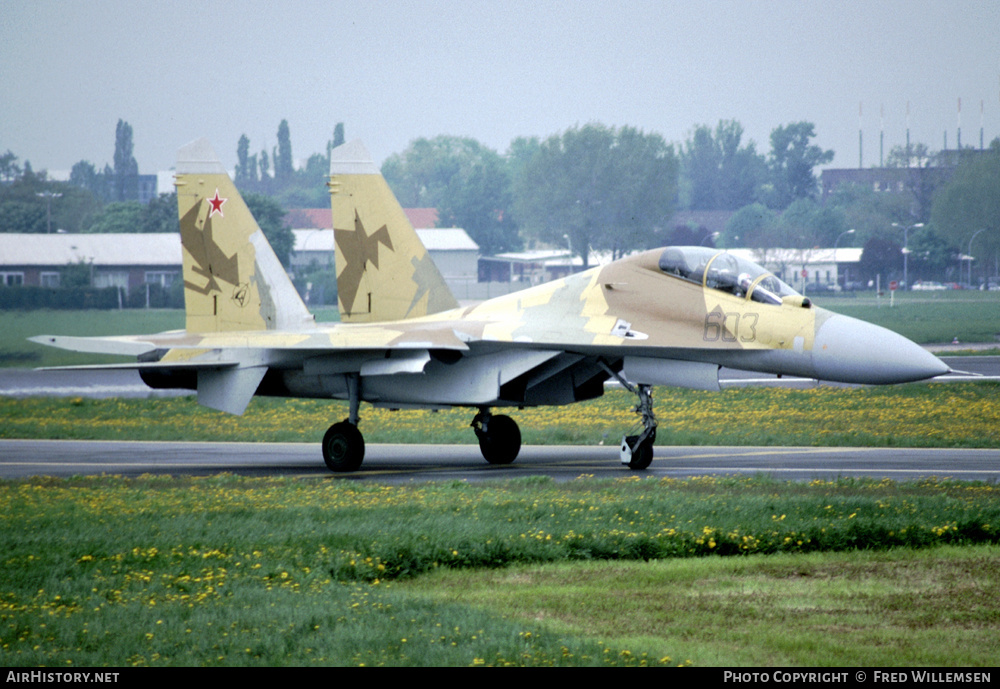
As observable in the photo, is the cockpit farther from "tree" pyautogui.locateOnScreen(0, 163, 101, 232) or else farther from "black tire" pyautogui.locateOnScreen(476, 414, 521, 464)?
"tree" pyautogui.locateOnScreen(0, 163, 101, 232)

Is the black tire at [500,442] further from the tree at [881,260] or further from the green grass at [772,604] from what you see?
the tree at [881,260]

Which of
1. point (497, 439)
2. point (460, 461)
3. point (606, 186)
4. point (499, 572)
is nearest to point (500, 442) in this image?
point (497, 439)

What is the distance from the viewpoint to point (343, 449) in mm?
17016

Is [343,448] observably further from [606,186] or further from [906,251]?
[906,251]

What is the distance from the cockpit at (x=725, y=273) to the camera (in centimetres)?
1555

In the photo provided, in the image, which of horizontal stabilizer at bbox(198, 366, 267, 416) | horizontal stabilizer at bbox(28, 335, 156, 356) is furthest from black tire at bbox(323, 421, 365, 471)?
horizontal stabilizer at bbox(28, 335, 156, 356)

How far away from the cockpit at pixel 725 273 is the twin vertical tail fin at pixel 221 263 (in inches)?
275

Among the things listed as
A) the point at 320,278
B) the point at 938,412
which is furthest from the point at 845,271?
the point at 938,412

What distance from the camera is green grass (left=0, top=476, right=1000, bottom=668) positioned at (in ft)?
22.1

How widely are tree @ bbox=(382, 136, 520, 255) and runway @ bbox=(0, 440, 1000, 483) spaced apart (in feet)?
204

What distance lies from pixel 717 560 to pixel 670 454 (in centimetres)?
886

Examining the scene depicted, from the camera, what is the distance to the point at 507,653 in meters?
6.49

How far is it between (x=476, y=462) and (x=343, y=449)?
2315mm

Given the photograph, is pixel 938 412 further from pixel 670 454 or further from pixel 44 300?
pixel 44 300
